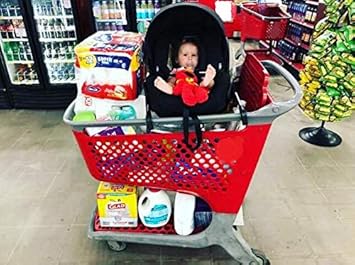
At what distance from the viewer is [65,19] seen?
341 centimetres

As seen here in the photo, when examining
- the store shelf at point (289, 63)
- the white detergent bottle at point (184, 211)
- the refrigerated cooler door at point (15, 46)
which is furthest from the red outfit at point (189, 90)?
the store shelf at point (289, 63)

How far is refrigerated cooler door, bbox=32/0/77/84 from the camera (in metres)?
3.35

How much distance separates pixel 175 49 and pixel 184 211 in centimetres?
75

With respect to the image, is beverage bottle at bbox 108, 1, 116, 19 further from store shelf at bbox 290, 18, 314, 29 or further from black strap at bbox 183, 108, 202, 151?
black strap at bbox 183, 108, 202, 151

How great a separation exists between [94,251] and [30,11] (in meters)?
2.52

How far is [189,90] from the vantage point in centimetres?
119

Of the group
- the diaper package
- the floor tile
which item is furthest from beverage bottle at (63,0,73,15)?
the floor tile

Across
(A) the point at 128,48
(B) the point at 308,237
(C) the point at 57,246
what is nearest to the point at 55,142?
(C) the point at 57,246

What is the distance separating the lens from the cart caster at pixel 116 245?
175 centimetres

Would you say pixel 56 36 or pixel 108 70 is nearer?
pixel 108 70

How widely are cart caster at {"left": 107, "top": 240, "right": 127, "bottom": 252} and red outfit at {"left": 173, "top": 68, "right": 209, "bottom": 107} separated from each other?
38.7 inches

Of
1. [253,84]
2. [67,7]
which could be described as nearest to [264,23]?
[67,7]

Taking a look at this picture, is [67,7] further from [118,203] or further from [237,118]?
[237,118]

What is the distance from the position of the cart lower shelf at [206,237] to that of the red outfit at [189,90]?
57 centimetres
